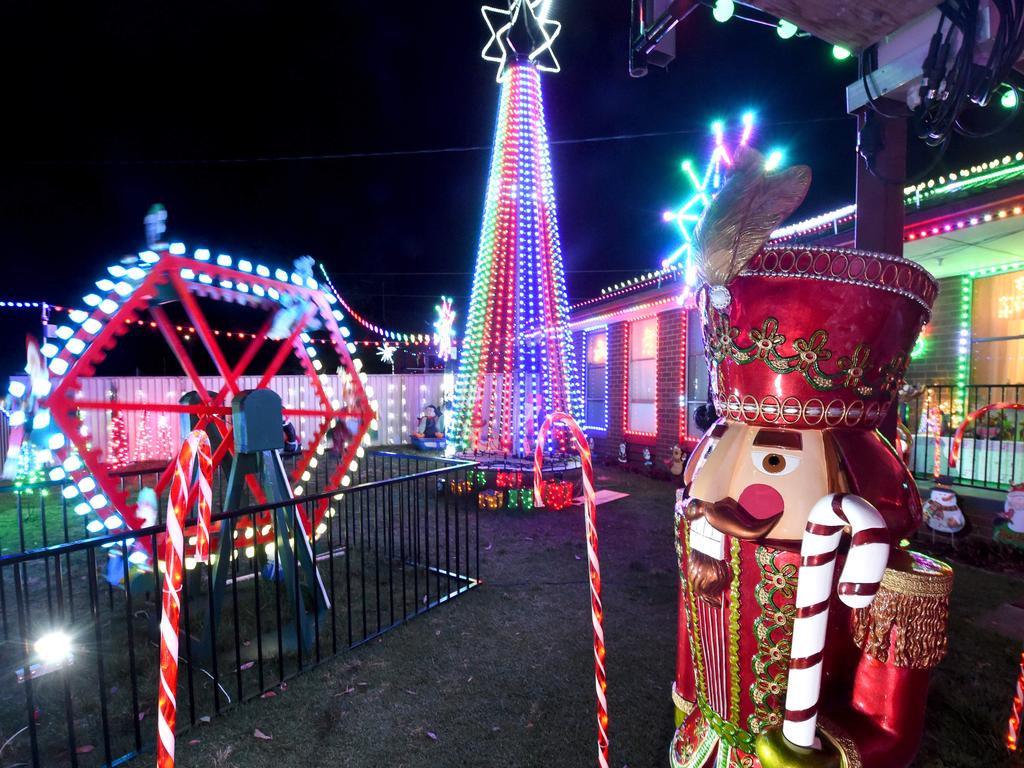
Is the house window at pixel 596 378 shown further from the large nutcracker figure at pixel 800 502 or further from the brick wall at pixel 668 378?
the large nutcracker figure at pixel 800 502

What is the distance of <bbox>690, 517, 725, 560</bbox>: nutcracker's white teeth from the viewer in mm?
1608

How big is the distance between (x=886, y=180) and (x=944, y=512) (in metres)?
5.06

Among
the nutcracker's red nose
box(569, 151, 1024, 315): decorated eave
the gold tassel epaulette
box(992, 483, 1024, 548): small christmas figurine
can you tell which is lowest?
box(992, 483, 1024, 548): small christmas figurine

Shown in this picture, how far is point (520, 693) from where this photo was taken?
10.8 feet

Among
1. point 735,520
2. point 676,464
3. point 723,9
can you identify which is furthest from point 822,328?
point 676,464

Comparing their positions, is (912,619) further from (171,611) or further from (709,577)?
(171,611)

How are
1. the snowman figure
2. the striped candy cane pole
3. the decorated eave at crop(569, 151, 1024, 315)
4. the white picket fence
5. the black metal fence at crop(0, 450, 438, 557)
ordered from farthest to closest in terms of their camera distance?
the white picket fence < the snowman figure < the black metal fence at crop(0, 450, 438, 557) < the decorated eave at crop(569, 151, 1024, 315) < the striped candy cane pole

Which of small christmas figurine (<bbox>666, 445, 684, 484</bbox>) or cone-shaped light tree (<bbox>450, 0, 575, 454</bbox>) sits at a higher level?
cone-shaped light tree (<bbox>450, 0, 575, 454</bbox>)

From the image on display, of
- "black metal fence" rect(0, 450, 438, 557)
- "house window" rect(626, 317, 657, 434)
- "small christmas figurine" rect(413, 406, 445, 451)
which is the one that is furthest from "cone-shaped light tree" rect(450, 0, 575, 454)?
"small christmas figurine" rect(413, 406, 445, 451)

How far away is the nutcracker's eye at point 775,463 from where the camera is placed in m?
1.57

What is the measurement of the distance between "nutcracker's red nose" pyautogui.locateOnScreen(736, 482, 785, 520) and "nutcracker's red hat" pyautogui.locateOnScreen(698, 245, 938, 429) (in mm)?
250

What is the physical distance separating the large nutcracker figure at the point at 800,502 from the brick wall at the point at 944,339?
8.32 metres

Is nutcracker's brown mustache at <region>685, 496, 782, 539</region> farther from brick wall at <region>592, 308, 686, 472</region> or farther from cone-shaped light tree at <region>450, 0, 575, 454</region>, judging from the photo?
brick wall at <region>592, 308, 686, 472</region>

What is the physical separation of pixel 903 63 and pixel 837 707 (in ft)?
9.15
